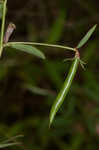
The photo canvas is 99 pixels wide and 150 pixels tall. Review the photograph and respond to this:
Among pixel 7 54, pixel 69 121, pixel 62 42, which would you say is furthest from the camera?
pixel 62 42

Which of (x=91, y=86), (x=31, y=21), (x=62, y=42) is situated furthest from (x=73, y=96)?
(x=31, y=21)

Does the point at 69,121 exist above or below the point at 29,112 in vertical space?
below

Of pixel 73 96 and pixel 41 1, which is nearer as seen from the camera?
pixel 73 96

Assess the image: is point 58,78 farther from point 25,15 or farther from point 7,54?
point 25,15

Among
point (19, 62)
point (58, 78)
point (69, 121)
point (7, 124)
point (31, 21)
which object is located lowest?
point (69, 121)

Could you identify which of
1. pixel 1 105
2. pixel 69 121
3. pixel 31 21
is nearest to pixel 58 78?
pixel 69 121

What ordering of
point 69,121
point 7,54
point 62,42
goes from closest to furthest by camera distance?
point 69,121, point 7,54, point 62,42
